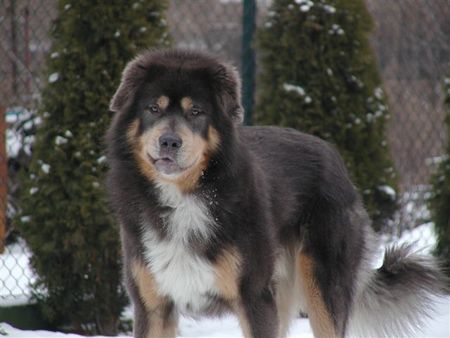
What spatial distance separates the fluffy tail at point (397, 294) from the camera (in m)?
5.14

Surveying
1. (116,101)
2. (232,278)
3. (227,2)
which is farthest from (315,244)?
(227,2)

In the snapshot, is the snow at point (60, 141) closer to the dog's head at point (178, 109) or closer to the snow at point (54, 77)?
the snow at point (54, 77)

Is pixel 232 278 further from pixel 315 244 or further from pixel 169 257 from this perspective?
pixel 315 244

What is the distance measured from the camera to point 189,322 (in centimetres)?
643

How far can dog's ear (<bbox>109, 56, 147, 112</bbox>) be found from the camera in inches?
155

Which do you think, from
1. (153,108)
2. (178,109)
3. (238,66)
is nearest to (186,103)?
(178,109)

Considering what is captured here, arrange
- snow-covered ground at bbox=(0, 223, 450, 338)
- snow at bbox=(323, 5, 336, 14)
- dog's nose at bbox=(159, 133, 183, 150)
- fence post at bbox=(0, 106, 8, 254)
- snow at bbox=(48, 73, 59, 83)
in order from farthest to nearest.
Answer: snow at bbox=(323, 5, 336, 14) → fence post at bbox=(0, 106, 8, 254) → snow at bbox=(48, 73, 59, 83) → snow-covered ground at bbox=(0, 223, 450, 338) → dog's nose at bbox=(159, 133, 183, 150)

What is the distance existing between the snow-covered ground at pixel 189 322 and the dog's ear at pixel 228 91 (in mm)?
2016

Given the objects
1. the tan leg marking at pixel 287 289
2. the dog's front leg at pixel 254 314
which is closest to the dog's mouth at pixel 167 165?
the dog's front leg at pixel 254 314

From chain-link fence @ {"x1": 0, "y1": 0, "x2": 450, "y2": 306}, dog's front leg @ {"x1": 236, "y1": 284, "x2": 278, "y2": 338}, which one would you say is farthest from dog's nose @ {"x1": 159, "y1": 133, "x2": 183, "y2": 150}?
chain-link fence @ {"x1": 0, "y1": 0, "x2": 450, "y2": 306}

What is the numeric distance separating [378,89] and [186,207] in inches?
130

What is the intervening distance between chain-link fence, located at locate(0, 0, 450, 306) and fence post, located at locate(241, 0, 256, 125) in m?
0.03

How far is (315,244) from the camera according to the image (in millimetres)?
4516

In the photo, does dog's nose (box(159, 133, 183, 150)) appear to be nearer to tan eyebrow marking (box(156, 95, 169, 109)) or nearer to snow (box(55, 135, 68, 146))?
tan eyebrow marking (box(156, 95, 169, 109))
